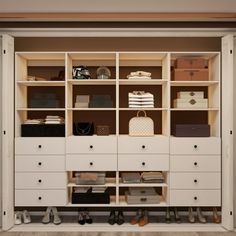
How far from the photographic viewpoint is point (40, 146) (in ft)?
11.9

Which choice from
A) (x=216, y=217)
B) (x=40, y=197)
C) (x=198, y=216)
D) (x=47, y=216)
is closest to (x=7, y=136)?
(x=40, y=197)

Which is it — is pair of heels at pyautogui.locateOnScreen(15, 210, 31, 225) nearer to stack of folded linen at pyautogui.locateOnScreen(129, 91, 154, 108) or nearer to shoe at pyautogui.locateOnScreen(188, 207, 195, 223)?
stack of folded linen at pyautogui.locateOnScreen(129, 91, 154, 108)

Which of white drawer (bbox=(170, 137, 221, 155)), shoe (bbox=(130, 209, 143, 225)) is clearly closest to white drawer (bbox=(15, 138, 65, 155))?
shoe (bbox=(130, 209, 143, 225))

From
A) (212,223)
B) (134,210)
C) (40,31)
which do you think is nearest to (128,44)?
(40,31)

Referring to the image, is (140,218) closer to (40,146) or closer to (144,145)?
(144,145)

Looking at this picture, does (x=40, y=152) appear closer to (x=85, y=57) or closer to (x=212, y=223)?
(x=85, y=57)

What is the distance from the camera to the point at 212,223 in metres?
3.76

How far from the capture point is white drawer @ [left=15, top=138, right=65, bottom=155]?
363 cm

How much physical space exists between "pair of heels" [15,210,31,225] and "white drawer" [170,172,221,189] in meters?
1.76

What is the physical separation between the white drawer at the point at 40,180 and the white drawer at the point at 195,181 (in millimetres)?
1278

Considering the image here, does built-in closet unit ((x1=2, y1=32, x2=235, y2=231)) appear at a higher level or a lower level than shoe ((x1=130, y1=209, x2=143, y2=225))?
higher

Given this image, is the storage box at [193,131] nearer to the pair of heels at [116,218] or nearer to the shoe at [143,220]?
the shoe at [143,220]
